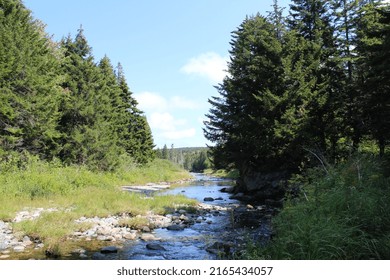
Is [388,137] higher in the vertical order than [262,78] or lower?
lower

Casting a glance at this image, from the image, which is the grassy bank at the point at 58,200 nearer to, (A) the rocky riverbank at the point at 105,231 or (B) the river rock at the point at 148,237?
(A) the rocky riverbank at the point at 105,231

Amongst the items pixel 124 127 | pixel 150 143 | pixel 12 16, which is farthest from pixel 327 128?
pixel 150 143

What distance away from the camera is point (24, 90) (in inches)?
862

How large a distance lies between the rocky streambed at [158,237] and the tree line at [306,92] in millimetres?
7377

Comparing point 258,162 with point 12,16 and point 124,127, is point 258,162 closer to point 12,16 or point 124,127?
point 12,16

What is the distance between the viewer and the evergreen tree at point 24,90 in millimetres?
20203

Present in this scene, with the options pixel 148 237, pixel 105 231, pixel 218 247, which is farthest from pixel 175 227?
pixel 218 247

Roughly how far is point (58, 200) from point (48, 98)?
32.2 feet

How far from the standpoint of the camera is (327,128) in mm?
20797

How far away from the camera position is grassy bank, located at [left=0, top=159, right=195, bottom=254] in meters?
11.0

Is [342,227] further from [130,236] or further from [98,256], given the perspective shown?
[130,236]

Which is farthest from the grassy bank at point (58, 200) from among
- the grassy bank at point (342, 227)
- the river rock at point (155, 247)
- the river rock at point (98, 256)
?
the grassy bank at point (342, 227)

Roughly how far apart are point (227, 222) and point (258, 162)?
12.0 metres

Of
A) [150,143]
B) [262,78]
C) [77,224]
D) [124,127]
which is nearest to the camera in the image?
[77,224]
